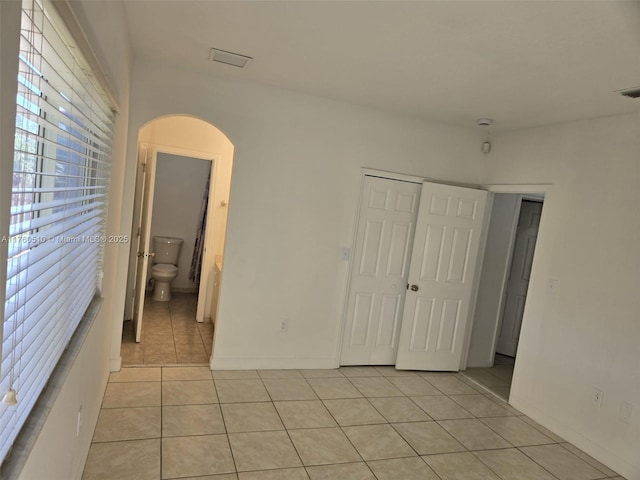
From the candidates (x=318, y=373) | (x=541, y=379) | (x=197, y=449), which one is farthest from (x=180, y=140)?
(x=541, y=379)

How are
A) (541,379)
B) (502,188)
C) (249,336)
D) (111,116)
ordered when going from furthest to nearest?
(502,188) < (249,336) < (541,379) < (111,116)

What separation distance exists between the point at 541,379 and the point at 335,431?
188 centimetres

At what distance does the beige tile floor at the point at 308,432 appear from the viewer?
2553mm

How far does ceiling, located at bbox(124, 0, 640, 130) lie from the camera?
2055 millimetres

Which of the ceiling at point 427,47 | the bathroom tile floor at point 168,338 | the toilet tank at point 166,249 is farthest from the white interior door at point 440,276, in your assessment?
the toilet tank at point 166,249

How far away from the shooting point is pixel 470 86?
3.08m

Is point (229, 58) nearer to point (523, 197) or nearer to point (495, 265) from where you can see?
point (495, 265)

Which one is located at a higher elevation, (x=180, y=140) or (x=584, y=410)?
(x=180, y=140)

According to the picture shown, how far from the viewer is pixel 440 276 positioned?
4367 mm

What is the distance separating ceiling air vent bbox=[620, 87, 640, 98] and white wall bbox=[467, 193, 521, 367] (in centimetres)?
192

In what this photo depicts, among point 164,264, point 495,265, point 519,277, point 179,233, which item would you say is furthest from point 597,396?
point 179,233

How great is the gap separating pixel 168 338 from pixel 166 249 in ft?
6.99

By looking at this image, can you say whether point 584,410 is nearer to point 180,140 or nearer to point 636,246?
point 636,246

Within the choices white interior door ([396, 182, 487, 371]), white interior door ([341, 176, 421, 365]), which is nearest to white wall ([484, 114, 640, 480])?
white interior door ([396, 182, 487, 371])
